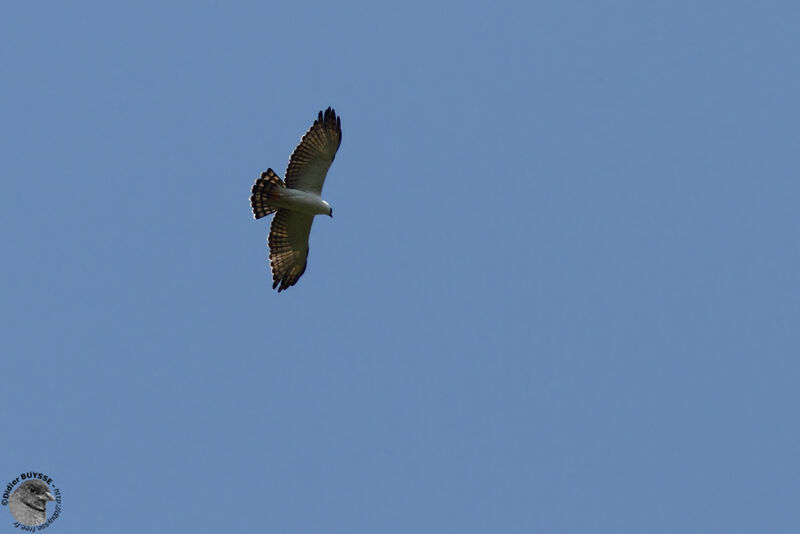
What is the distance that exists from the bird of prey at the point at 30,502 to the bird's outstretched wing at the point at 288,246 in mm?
7184

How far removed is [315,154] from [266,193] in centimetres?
130

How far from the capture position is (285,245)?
2856 cm

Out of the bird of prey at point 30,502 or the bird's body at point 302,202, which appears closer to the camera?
the bird of prey at point 30,502

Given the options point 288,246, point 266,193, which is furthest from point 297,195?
point 288,246

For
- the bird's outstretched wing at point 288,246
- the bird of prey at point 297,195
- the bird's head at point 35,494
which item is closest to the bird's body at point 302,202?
the bird of prey at point 297,195

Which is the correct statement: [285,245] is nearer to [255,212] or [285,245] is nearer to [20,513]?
[255,212]

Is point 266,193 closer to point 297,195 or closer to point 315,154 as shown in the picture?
point 297,195

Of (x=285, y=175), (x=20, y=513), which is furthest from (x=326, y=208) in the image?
(x=20, y=513)

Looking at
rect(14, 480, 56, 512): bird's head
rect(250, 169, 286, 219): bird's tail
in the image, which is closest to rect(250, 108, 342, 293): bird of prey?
rect(250, 169, 286, 219): bird's tail

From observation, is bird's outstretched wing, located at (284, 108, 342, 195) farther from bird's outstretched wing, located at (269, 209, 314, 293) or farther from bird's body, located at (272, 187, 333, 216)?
bird's outstretched wing, located at (269, 209, 314, 293)

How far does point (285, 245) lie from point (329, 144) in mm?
2758

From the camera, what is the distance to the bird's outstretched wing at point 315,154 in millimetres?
26891

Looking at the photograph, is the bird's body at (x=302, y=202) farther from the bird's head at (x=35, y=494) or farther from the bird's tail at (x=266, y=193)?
the bird's head at (x=35, y=494)

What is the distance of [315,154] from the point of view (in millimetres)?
27141
